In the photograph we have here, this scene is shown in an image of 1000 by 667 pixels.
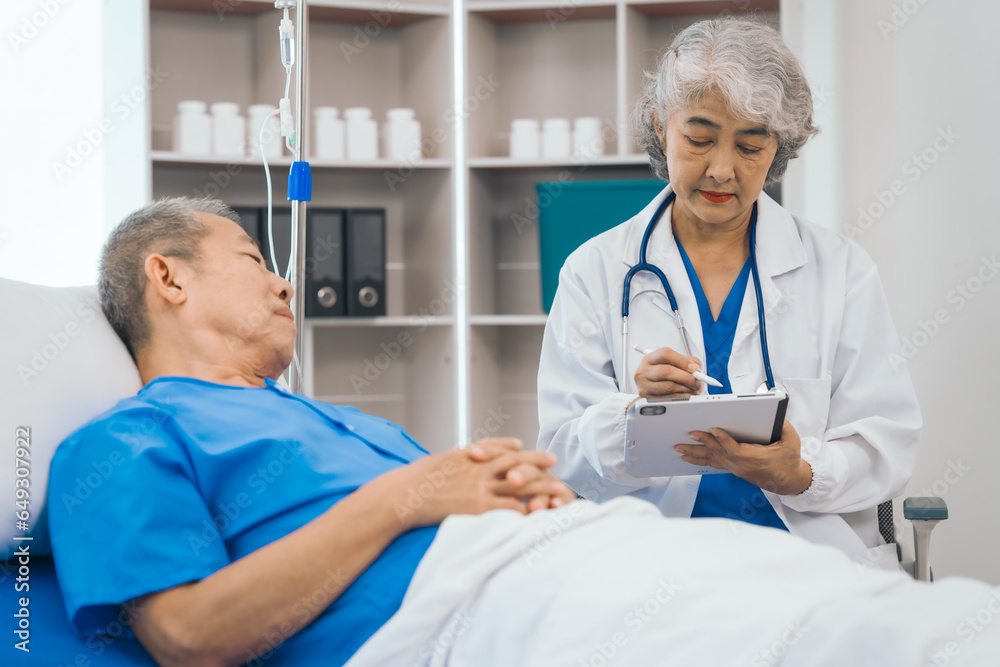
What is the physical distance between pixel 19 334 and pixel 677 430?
0.92 m

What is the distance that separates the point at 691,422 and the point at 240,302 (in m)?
0.70

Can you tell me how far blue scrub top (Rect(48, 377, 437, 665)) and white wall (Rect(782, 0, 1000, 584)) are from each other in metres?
A: 1.42

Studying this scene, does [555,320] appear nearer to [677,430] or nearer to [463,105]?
[677,430]

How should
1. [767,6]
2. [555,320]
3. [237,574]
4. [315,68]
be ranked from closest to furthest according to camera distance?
[237,574] < [555,320] < [767,6] < [315,68]

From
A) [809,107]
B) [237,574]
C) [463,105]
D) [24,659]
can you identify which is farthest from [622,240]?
[463,105]

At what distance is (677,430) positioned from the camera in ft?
4.16

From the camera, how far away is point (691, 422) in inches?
49.1

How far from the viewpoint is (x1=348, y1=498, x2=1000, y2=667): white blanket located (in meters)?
0.78

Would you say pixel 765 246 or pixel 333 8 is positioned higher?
pixel 333 8

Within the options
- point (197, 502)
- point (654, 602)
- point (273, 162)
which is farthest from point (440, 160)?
point (654, 602)

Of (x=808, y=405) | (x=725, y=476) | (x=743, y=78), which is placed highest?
(x=743, y=78)

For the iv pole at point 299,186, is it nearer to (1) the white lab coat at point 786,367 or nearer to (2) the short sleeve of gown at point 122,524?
(1) the white lab coat at point 786,367

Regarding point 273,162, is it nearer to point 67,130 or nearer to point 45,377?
point 67,130

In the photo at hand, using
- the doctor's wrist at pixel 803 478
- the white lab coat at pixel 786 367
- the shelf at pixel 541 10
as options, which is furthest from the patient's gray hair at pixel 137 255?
A: the shelf at pixel 541 10
